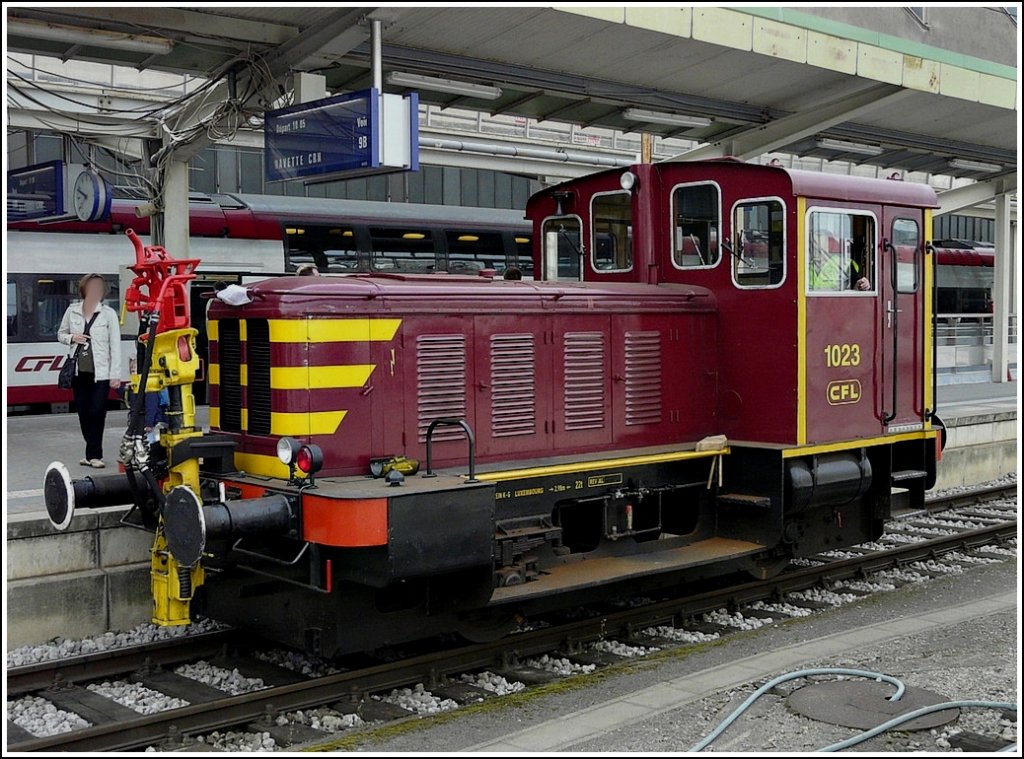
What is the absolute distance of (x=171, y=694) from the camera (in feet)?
20.3

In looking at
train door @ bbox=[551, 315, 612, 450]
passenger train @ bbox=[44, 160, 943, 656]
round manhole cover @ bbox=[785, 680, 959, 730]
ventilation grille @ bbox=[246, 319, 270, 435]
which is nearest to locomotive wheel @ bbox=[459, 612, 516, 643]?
passenger train @ bbox=[44, 160, 943, 656]

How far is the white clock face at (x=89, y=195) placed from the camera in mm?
9430

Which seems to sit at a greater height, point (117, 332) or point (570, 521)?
point (117, 332)

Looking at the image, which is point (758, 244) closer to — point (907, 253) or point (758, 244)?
point (758, 244)

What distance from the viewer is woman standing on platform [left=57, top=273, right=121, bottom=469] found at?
8.98m

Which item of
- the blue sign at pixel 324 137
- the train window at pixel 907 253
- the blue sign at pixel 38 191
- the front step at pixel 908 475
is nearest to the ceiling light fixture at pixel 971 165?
the train window at pixel 907 253

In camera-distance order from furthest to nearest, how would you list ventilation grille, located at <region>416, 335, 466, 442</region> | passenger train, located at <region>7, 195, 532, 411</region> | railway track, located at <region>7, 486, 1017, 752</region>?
passenger train, located at <region>7, 195, 532, 411</region>, ventilation grille, located at <region>416, 335, 466, 442</region>, railway track, located at <region>7, 486, 1017, 752</region>

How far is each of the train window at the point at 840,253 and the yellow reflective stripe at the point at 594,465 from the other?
4.94ft

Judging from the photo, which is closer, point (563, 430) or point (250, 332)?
point (250, 332)

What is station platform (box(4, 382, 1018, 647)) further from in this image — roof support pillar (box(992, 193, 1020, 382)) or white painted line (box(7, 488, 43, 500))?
roof support pillar (box(992, 193, 1020, 382))

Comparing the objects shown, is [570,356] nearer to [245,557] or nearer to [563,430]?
[563,430]

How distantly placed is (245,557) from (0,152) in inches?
118

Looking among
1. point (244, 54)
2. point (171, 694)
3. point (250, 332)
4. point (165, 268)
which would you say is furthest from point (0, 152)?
point (171, 694)

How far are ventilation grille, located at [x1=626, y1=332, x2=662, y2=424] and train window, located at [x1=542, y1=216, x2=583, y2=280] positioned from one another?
1.27 metres
